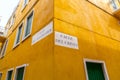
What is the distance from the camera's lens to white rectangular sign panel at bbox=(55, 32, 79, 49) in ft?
11.4

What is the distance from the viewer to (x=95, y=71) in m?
4.09

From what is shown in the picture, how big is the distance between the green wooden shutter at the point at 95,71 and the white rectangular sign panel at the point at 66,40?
92 cm

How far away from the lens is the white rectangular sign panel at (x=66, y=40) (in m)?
3.46

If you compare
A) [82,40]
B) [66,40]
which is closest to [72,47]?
[66,40]

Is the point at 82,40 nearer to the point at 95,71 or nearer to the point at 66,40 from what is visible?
the point at 66,40

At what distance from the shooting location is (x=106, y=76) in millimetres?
4102

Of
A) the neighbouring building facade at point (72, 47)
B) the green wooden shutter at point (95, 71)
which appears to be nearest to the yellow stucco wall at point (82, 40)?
the neighbouring building facade at point (72, 47)

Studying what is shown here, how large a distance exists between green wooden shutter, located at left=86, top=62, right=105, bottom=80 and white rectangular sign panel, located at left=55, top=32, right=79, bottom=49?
92cm

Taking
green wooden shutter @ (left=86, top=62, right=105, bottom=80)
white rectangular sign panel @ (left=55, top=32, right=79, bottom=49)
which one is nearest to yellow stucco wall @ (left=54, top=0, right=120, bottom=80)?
white rectangular sign panel @ (left=55, top=32, right=79, bottom=49)

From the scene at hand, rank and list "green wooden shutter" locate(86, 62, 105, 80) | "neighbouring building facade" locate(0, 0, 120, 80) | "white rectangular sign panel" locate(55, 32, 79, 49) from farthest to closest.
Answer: "green wooden shutter" locate(86, 62, 105, 80), "white rectangular sign panel" locate(55, 32, 79, 49), "neighbouring building facade" locate(0, 0, 120, 80)

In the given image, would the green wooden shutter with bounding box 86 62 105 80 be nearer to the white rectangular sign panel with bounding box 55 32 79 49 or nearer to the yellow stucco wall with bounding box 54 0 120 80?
the yellow stucco wall with bounding box 54 0 120 80

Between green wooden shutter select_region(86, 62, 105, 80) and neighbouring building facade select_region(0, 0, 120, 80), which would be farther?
green wooden shutter select_region(86, 62, 105, 80)

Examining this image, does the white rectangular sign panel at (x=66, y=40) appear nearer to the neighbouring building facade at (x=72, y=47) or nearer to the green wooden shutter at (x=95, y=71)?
the neighbouring building facade at (x=72, y=47)

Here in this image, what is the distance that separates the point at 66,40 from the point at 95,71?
66.0 inches
